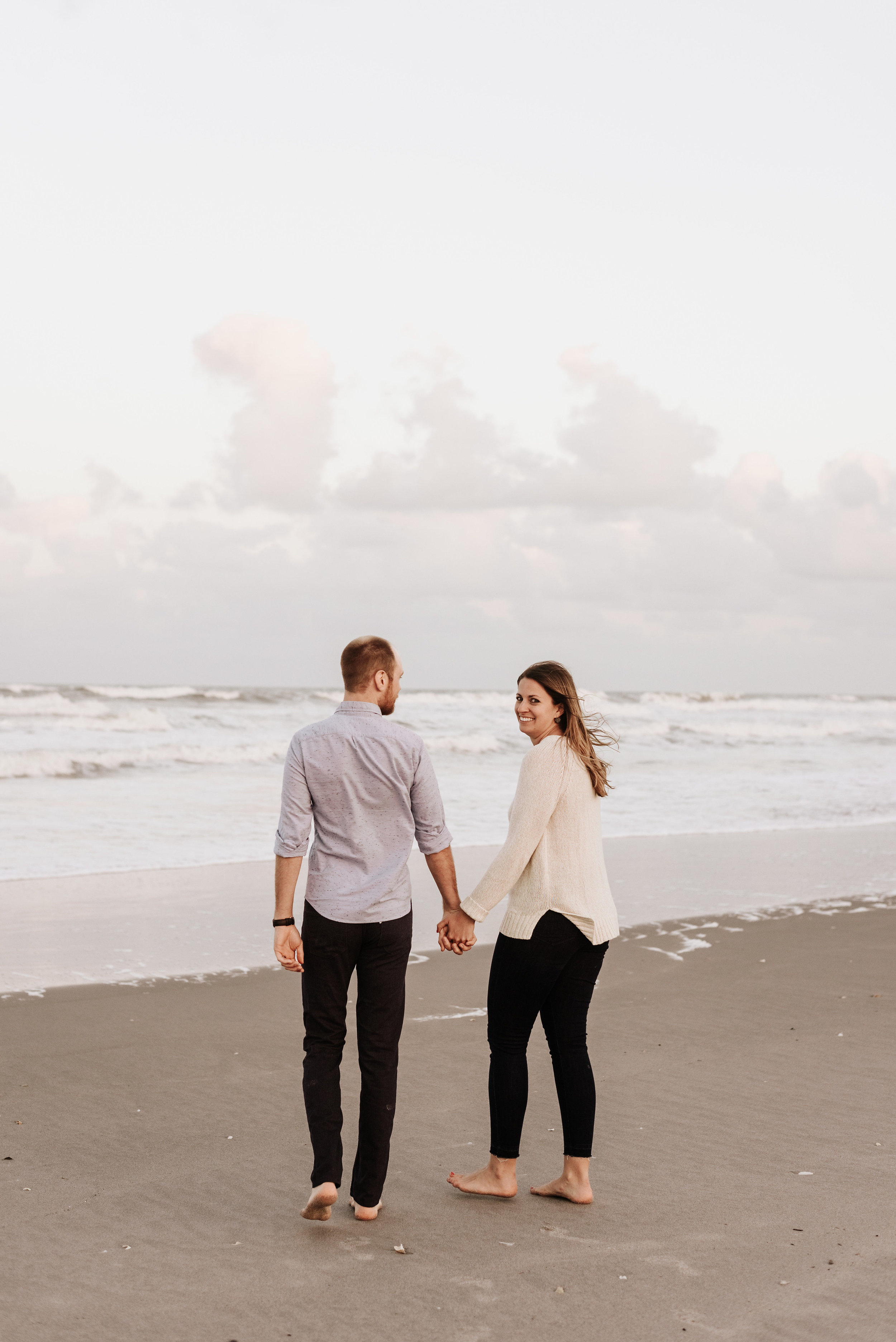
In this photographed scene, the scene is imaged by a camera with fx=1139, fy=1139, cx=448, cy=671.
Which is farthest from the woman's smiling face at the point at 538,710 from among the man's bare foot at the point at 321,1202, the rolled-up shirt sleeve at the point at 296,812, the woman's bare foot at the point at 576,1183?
the man's bare foot at the point at 321,1202

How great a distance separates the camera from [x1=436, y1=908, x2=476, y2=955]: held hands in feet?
11.1

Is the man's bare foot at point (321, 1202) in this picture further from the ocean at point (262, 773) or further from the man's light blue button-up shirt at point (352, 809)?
the ocean at point (262, 773)

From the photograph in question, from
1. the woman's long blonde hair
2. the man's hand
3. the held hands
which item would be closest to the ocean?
the woman's long blonde hair

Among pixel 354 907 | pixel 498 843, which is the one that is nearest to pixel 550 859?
pixel 354 907

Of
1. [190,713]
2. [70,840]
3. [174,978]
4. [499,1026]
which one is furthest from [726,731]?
[499,1026]

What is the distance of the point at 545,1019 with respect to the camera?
137 inches

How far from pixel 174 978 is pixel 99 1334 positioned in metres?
3.75

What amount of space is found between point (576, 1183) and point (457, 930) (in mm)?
872

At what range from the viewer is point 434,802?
343 cm

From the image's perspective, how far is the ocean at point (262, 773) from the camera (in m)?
12.1

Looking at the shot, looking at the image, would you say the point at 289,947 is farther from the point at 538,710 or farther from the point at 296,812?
the point at 538,710

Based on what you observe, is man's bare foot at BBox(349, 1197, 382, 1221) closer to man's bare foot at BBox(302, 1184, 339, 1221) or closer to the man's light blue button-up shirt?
man's bare foot at BBox(302, 1184, 339, 1221)

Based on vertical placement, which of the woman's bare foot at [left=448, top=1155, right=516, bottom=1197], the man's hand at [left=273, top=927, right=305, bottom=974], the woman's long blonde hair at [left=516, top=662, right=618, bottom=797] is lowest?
the woman's bare foot at [left=448, top=1155, right=516, bottom=1197]

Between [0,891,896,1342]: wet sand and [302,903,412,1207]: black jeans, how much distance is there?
0.57ft
